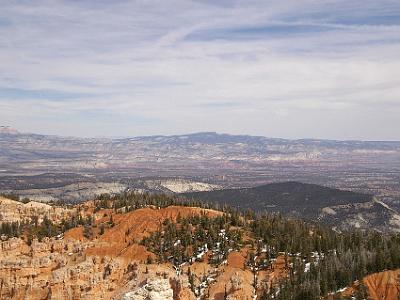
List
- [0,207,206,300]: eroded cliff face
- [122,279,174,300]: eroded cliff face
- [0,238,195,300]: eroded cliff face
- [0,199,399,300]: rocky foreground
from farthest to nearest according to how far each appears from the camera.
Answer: [0,238,195,300]: eroded cliff face, [0,207,206,300]: eroded cliff face, [0,199,399,300]: rocky foreground, [122,279,174,300]: eroded cliff face

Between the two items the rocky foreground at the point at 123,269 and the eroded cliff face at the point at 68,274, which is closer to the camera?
the rocky foreground at the point at 123,269

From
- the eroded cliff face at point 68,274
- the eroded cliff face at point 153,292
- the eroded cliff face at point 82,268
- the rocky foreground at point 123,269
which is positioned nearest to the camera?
the eroded cliff face at point 153,292

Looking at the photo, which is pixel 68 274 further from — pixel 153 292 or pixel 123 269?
pixel 153 292

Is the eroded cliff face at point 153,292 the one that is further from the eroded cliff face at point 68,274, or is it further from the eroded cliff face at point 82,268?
the eroded cliff face at point 68,274

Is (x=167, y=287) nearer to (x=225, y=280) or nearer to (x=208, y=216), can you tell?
(x=225, y=280)

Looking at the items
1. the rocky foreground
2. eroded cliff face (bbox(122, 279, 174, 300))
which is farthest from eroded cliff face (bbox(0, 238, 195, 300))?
eroded cliff face (bbox(122, 279, 174, 300))

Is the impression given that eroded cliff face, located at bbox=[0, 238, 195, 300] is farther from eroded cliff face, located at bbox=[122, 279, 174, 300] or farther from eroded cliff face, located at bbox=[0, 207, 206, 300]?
eroded cliff face, located at bbox=[122, 279, 174, 300]

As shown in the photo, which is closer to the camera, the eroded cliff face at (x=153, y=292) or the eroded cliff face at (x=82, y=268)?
the eroded cliff face at (x=153, y=292)

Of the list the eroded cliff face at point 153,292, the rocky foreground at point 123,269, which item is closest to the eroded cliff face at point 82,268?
the rocky foreground at point 123,269

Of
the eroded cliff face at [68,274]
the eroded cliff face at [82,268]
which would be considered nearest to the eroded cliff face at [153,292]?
the eroded cliff face at [82,268]

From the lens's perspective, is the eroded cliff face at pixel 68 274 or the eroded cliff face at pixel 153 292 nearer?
the eroded cliff face at pixel 153 292

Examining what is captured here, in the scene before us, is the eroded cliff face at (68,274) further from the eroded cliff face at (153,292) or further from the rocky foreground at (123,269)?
the eroded cliff face at (153,292)

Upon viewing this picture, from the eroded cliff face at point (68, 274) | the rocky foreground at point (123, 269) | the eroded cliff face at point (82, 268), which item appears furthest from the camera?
the eroded cliff face at point (68, 274)

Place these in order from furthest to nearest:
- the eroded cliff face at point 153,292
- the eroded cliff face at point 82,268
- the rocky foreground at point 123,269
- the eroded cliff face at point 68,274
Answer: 1. the eroded cliff face at point 68,274
2. the eroded cliff face at point 82,268
3. the rocky foreground at point 123,269
4. the eroded cliff face at point 153,292
